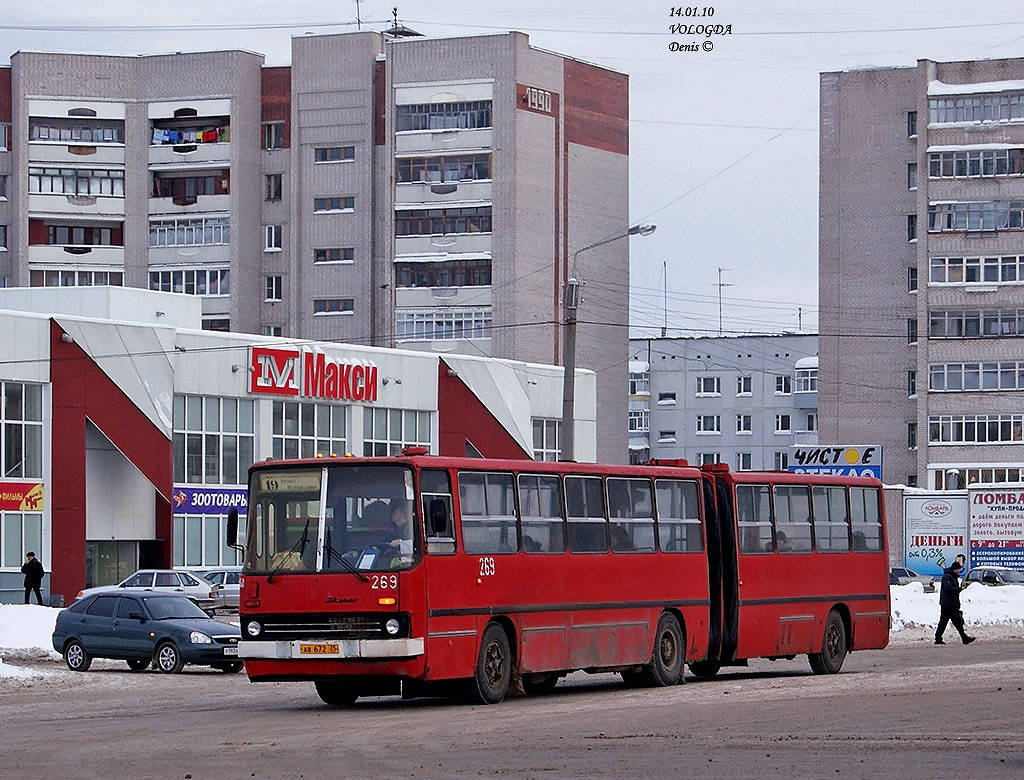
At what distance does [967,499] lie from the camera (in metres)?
71.2

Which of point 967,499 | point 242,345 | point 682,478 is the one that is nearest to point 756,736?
point 682,478

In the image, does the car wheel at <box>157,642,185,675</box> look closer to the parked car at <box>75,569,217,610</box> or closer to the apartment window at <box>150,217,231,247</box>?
the parked car at <box>75,569,217,610</box>

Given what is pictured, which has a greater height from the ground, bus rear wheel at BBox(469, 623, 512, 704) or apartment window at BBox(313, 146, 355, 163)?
apartment window at BBox(313, 146, 355, 163)

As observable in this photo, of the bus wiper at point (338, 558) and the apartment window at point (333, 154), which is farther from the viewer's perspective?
the apartment window at point (333, 154)

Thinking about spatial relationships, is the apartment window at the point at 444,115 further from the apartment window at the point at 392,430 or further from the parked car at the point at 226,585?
the parked car at the point at 226,585

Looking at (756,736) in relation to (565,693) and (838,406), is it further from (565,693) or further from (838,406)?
(838,406)

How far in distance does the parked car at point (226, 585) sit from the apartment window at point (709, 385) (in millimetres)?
82183

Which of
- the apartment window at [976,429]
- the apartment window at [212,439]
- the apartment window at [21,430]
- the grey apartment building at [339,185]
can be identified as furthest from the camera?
the grey apartment building at [339,185]

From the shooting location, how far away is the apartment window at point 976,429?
88.6 metres

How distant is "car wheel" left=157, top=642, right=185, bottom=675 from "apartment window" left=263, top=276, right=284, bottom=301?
67.9 metres

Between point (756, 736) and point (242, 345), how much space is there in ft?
148

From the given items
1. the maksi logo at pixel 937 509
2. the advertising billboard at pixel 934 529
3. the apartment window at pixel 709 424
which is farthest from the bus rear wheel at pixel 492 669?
the apartment window at pixel 709 424

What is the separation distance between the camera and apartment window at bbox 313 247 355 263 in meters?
94.2

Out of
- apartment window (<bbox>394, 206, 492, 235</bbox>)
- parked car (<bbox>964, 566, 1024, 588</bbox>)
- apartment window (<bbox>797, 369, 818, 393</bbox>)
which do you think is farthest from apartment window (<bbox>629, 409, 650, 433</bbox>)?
parked car (<bbox>964, 566, 1024, 588</bbox>)
